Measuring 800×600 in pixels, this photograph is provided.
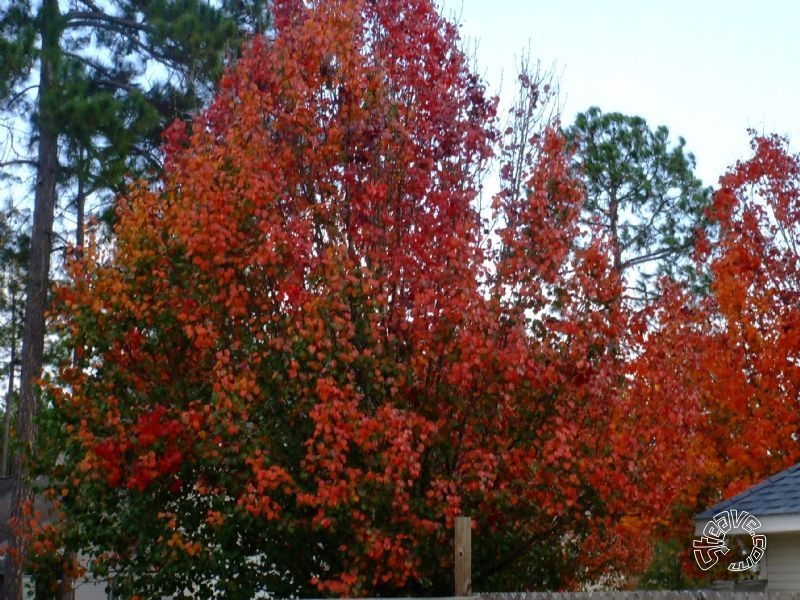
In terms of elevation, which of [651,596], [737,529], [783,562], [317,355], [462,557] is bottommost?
[651,596]

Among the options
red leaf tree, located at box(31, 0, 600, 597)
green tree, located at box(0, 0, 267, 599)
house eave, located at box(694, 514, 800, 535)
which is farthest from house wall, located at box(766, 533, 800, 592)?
green tree, located at box(0, 0, 267, 599)

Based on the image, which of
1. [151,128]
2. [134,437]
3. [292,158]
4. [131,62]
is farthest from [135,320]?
[131,62]

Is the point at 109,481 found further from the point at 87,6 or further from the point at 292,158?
Answer: the point at 87,6

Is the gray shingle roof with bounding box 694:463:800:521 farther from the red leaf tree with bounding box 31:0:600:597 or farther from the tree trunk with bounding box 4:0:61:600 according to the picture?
the tree trunk with bounding box 4:0:61:600

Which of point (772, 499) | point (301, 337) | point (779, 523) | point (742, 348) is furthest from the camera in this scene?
point (742, 348)

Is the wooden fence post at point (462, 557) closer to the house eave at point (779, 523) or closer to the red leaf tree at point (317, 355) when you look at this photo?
the red leaf tree at point (317, 355)

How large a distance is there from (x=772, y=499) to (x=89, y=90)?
13.8m

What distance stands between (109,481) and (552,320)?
5369 millimetres

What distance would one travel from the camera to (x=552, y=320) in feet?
41.3

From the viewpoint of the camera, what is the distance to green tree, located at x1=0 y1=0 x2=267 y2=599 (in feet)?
65.2

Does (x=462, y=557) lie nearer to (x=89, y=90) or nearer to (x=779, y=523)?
(x=779, y=523)

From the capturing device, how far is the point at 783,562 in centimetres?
1431

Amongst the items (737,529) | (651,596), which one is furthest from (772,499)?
(651,596)

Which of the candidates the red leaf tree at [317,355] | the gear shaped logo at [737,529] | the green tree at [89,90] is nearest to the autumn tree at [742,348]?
the gear shaped logo at [737,529]
